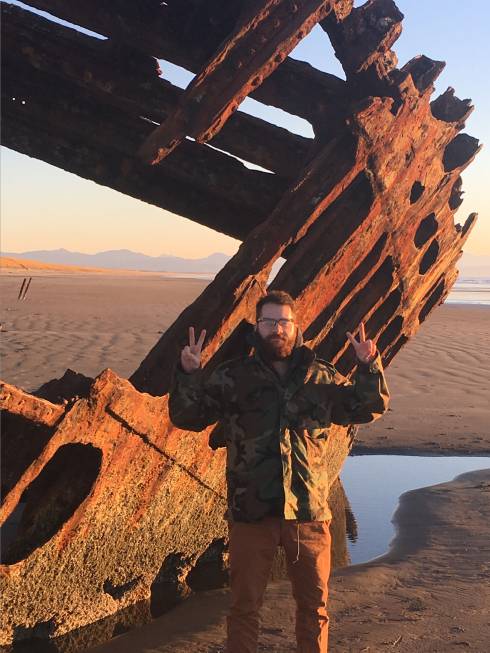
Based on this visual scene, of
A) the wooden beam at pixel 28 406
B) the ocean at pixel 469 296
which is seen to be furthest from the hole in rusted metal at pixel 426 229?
the ocean at pixel 469 296

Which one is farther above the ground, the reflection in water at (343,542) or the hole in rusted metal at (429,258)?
the hole in rusted metal at (429,258)

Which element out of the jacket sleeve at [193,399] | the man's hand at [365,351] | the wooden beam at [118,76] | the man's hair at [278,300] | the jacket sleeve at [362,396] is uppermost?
the wooden beam at [118,76]

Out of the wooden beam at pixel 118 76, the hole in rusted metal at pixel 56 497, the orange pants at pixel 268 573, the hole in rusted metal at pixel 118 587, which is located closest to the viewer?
the orange pants at pixel 268 573

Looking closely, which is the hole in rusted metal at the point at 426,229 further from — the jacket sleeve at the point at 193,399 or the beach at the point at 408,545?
the jacket sleeve at the point at 193,399

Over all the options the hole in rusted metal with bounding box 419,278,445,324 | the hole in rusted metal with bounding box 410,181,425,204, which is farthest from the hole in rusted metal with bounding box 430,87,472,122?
the hole in rusted metal with bounding box 419,278,445,324

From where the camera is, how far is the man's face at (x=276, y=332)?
124 inches

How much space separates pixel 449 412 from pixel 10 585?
8433 mm

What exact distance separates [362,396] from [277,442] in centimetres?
39

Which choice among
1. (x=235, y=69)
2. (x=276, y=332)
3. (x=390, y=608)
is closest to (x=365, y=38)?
(x=235, y=69)

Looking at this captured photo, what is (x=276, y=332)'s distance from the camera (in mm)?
3139

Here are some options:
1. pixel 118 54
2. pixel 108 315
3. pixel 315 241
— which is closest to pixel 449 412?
pixel 315 241

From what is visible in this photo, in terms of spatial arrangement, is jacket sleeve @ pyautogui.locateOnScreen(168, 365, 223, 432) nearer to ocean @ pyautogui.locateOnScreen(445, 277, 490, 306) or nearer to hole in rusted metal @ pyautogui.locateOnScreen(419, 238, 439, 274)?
hole in rusted metal @ pyautogui.locateOnScreen(419, 238, 439, 274)

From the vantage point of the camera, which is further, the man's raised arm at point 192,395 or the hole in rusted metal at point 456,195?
the hole in rusted metal at point 456,195

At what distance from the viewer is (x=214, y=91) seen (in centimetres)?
391
